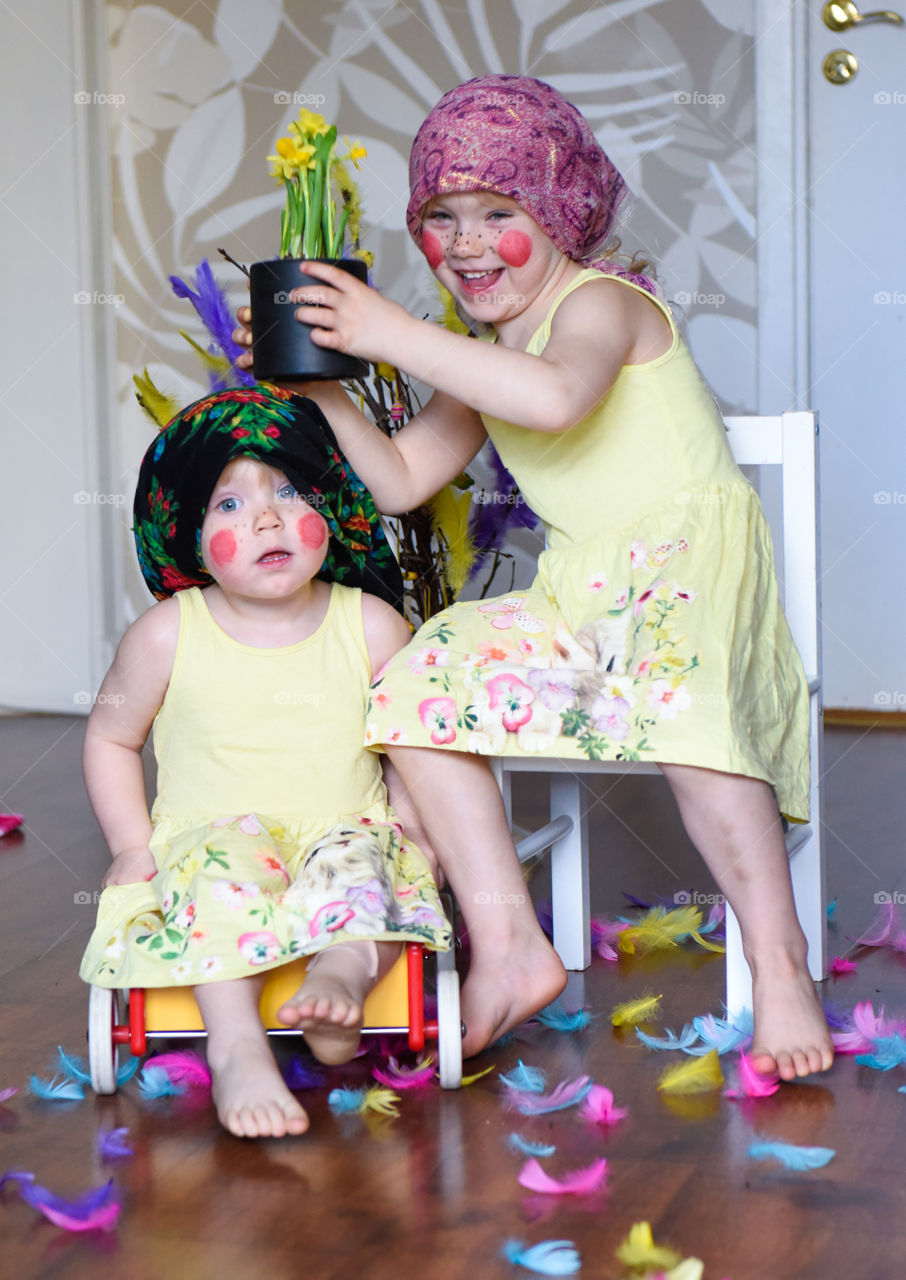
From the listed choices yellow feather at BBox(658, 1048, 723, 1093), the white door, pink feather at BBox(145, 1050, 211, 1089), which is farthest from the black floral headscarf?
the white door

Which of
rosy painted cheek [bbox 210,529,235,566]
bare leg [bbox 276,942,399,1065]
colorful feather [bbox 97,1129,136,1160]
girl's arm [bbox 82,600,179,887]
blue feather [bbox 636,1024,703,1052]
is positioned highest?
rosy painted cheek [bbox 210,529,235,566]

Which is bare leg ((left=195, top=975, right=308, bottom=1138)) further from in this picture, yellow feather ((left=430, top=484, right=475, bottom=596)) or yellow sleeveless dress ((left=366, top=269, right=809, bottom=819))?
yellow feather ((left=430, top=484, right=475, bottom=596))

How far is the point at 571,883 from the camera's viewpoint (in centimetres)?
148

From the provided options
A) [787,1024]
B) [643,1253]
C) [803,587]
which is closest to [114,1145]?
[643,1253]

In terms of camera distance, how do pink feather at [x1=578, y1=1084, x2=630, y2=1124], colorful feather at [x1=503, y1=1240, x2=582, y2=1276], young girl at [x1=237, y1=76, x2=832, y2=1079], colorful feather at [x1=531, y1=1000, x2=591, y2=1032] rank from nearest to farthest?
colorful feather at [x1=503, y1=1240, x2=582, y2=1276]
pink feather at [x1=578, y1=1084, x2=630, y2=1124]
young girl at [x1=237, y1=76, x2=832, y2=1079]
colorful feather at [x1=531, y1=1000, x2=591, y2=1032]

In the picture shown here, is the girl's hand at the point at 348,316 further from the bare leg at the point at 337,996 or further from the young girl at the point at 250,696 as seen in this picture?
the bare leg at the point at 337,996

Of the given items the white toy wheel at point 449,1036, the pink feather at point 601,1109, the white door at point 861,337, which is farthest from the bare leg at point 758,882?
the white door at point 861,337

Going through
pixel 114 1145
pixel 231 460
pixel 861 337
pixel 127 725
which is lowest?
pixel 114 1145

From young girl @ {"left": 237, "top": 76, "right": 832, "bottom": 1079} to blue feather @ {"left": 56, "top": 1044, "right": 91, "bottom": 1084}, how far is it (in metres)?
0.32

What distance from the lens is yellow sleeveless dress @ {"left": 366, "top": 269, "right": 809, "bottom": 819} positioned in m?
1.17

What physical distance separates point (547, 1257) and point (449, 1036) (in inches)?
11.4

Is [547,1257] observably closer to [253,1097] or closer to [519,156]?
[253,1097]

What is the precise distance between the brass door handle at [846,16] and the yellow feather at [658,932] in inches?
69.9

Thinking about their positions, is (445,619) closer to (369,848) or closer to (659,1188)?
(369,848)
